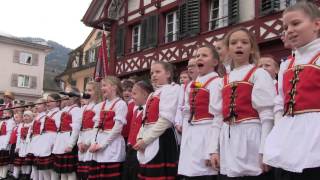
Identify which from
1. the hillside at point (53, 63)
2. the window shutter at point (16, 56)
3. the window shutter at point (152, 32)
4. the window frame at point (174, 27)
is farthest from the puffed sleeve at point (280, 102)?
the hillside at point (53, 63)

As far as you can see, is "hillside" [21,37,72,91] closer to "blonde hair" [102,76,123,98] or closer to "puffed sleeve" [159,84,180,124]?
"blonde hair" [102,76,123,98]

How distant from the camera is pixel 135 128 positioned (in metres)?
5.85

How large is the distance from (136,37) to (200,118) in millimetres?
15276

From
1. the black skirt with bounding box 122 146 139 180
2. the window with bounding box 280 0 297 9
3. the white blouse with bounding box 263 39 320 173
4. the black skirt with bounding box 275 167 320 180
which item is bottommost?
the black skirt with bounding box 122 146 139 180

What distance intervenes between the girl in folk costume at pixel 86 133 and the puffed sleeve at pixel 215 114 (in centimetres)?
287

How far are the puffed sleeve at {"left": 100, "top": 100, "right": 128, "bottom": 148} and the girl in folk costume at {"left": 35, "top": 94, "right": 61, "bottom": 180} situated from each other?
7.09 ft

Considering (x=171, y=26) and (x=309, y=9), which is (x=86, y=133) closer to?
(x=309, y=9)

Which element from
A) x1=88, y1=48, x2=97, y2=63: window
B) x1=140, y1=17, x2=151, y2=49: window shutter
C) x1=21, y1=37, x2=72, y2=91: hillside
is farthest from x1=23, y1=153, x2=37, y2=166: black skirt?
x1=21, y1=37, x2=72, y2=91: hillside

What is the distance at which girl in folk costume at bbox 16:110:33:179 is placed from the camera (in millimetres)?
9680

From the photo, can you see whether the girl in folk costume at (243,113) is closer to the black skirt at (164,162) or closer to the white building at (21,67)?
the black skirt at (164,162)

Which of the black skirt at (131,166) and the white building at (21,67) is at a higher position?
the white building at (21,67)

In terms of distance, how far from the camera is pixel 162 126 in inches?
202

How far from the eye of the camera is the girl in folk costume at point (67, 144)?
24.2ft

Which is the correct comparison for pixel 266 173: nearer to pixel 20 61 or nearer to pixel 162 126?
pixel 162 126
